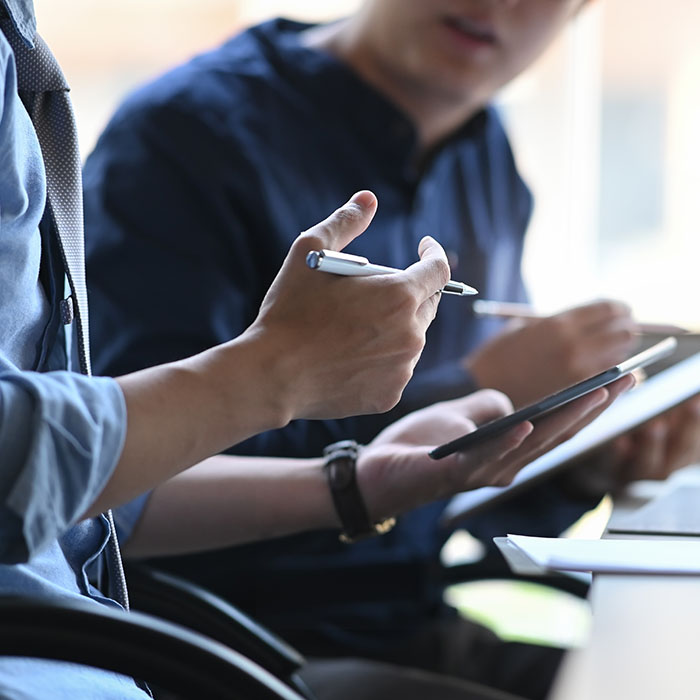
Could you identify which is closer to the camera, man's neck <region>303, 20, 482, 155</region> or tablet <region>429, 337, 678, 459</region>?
tablet <region>429, 337, 678, 459</region>

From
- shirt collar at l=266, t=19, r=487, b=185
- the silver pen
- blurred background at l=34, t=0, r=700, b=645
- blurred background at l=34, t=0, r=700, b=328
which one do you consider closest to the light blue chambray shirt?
the silver pen

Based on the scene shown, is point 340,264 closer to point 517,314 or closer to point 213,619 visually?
point 213,619

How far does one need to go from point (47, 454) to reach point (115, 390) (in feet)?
0.17

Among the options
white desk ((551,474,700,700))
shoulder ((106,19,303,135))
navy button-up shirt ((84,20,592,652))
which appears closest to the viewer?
white desk ((551,474,700,700))

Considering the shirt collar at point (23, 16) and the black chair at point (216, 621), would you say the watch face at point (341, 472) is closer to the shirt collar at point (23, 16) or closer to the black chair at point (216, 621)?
the black chair at point (216, 621)

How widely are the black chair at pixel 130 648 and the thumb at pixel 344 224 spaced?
0.22m

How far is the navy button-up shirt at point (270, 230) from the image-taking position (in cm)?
98

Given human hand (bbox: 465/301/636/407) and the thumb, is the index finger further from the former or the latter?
human hand (bbox: 465/301/636/407)

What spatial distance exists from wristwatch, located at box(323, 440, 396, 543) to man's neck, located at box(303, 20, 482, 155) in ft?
1.86

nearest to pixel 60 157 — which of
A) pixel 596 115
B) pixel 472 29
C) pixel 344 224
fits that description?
pixel 344 224

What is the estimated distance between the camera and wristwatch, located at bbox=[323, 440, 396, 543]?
0.83 meters

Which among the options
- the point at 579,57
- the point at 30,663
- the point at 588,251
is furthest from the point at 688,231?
the point at 30,663

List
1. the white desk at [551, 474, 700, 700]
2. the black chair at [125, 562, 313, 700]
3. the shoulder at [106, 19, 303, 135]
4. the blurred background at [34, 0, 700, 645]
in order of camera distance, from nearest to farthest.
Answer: the white desk at [551, 474, 700, 700] < the black chair at [125, 562, 313, 700] < the shoulder at [106, 19, 303, 135] < the blurred background at [34, 0, 700, 645]

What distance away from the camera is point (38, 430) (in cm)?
47
